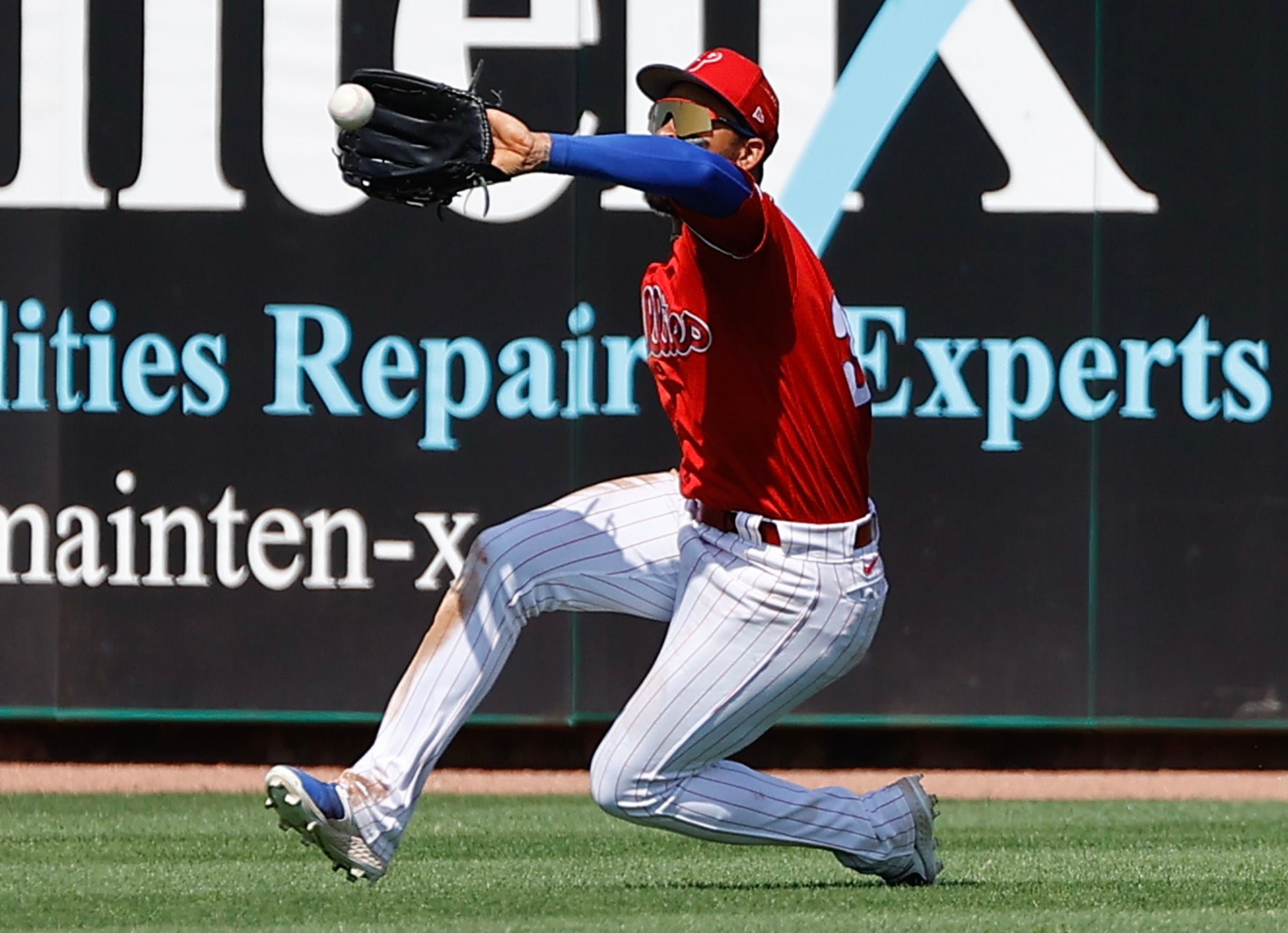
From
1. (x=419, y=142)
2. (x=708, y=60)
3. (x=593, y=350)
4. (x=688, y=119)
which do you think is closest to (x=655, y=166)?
(x=419, y=142)

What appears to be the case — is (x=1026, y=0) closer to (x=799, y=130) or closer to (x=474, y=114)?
(x=799, y=130)

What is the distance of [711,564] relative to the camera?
445 cm

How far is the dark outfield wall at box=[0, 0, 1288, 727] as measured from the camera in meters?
7.09

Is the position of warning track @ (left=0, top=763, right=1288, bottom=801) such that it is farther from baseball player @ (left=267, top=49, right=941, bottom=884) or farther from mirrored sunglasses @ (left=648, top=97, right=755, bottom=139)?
mirrored sunglasses @ (left=648, top=97, right=755, bottom=139)

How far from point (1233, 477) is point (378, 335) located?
2.70 meters

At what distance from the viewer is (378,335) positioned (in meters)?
7.16

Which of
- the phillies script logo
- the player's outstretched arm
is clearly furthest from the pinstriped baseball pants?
the player's outstretched arm

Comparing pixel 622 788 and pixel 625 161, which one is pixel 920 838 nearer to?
pixel 622 788

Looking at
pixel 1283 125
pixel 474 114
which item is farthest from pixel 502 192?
pixel 474 114

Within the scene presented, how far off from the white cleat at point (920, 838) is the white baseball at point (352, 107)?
6.07 ft

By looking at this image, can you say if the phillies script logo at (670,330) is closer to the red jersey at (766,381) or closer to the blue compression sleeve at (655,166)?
the red jersey at (766,381)

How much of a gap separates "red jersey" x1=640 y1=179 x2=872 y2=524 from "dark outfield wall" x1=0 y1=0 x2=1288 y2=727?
268cm

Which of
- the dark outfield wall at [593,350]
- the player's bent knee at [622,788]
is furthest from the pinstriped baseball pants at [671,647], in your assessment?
the dark outfield wall at [593,350]

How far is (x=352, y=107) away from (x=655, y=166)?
1.69ft
